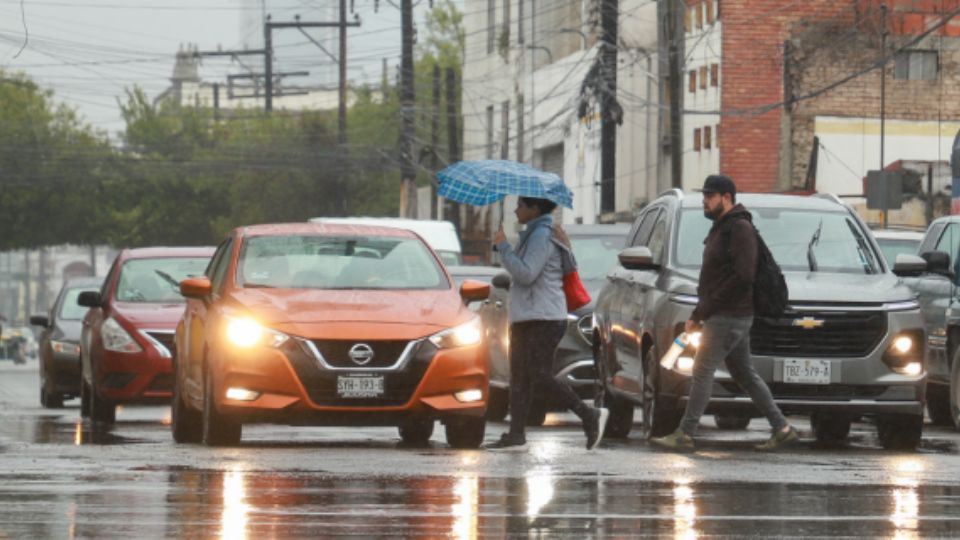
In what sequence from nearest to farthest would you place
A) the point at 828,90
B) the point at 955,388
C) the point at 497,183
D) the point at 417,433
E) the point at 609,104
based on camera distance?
the point at 497,183 < the point at 417,433 < the point at 955,388 < the point at 609,104 < the point at 828,90

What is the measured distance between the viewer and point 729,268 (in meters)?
16.0

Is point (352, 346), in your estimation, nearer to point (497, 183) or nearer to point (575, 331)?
point (497, 183)

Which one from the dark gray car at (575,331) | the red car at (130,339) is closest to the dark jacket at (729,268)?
the dark gray car at (575,331)

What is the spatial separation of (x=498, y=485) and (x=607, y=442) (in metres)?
4.93

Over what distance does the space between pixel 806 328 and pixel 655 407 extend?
3.87 feet

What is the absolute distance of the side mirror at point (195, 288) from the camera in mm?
16594

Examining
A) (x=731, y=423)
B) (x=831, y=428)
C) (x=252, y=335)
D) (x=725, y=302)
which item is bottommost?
(x=731, y=423)

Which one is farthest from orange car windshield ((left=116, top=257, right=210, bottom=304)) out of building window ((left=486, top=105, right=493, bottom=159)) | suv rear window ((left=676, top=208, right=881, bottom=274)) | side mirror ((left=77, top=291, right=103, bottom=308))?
building window ((left=486, top=105, right=493, bottom=159))

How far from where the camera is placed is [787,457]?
51.4 feet

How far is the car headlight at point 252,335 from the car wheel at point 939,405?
25.3 feet

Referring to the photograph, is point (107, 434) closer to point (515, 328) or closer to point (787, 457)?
point (515, 328)

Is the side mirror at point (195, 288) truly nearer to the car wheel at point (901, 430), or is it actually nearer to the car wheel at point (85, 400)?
the car wheel at point (901, 430)

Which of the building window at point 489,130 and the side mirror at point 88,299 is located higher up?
the building window at point 489,130

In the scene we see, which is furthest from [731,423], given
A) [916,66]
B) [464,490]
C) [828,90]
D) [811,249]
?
[916,66]
